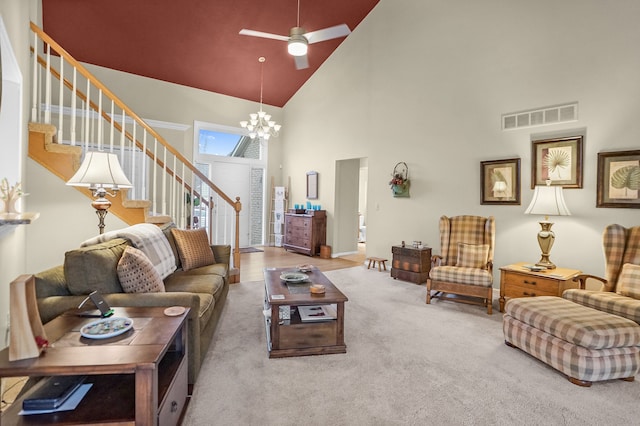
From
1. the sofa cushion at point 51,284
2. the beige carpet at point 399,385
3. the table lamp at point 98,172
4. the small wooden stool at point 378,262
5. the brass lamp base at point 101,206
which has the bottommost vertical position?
the beige carpet at point 399,385

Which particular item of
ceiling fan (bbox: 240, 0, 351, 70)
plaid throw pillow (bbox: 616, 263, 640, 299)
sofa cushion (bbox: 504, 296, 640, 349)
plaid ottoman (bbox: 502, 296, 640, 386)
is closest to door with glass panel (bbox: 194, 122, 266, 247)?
ceiling fan (bbox: 240, 0, 351, 70)

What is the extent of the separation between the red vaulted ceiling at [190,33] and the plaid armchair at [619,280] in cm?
548

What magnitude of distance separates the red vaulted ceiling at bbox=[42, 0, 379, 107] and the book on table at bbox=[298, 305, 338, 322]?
5120 mm

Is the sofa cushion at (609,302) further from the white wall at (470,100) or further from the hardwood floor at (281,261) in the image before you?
the hardwood floor at (281,261)

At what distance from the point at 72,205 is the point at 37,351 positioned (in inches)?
112

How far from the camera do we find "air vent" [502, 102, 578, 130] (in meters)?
3.93

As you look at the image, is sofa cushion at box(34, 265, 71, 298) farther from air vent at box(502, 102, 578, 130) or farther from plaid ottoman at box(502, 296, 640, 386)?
air vent at box(502, 102, 578, 130)

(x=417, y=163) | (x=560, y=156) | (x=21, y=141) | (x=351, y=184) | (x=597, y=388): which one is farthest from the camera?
(x=351, y=184)

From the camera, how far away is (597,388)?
2.28 metres

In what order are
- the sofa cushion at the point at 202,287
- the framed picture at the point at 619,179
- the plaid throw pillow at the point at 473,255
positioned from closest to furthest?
the sofa cushion at the point at 202,287 → the framed picture at the point at 619,179 → the plaid throw pillow at the point at 473,255

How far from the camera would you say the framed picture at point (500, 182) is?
4.41 metres

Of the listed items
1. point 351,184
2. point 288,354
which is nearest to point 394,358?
point 288,354

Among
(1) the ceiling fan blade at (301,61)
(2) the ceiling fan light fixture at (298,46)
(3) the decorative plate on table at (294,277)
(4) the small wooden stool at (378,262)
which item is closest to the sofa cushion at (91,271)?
(3) the decorative plate on table at (294,277)

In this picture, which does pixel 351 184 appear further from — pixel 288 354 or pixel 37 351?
pixel 37 351
